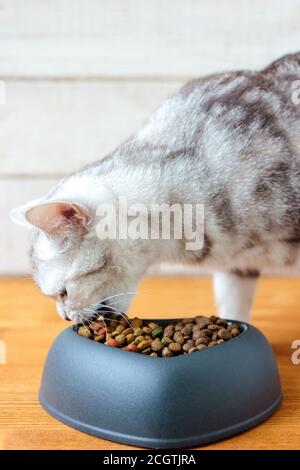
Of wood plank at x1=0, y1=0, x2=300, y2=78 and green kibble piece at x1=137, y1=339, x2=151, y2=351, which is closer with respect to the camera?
green kibble piece at x1=137, y1=339, x2=151, y2=351

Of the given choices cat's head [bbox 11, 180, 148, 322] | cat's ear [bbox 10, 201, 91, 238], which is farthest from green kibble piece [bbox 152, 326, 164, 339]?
cat's ear [bbox 10, 201, 91, 238]

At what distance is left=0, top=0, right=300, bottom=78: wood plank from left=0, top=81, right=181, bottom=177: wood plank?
2.1 inches

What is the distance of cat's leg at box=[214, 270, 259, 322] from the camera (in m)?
1.50

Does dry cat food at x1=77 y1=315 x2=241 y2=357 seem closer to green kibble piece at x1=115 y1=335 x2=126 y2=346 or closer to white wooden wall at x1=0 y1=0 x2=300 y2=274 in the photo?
green kibble piece at x1=115 y1=335 x2=126 y2=346

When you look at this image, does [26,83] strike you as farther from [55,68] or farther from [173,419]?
[173,419]

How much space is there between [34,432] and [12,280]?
1.35 metres

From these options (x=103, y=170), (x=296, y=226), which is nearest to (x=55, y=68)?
(x=103, y=170)

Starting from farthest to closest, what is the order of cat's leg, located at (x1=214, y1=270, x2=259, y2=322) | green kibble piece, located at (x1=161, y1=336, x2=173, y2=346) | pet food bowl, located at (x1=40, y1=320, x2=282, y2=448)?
cat's leg, located at (x1=214, y1=270, x2=259, y2=322) → green kibble piece, located at (x1=161, y1=336, x2=173, y2=346) → pet food bowl, located at (x1=40, y1=320, x2=282, y2=448)

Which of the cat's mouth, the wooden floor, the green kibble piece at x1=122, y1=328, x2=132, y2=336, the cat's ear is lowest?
the wooden floor

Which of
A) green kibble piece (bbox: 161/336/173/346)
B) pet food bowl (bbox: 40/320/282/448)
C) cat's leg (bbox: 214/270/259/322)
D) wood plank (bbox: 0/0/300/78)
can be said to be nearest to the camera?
pet food bowl (bbox: 40/320/282/448)

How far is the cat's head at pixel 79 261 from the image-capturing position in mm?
1146

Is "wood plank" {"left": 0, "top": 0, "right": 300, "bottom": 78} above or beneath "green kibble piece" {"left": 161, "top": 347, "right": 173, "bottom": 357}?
above

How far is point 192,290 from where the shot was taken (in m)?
2.18

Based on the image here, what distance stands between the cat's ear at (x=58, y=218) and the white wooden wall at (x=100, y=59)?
1194 mm
